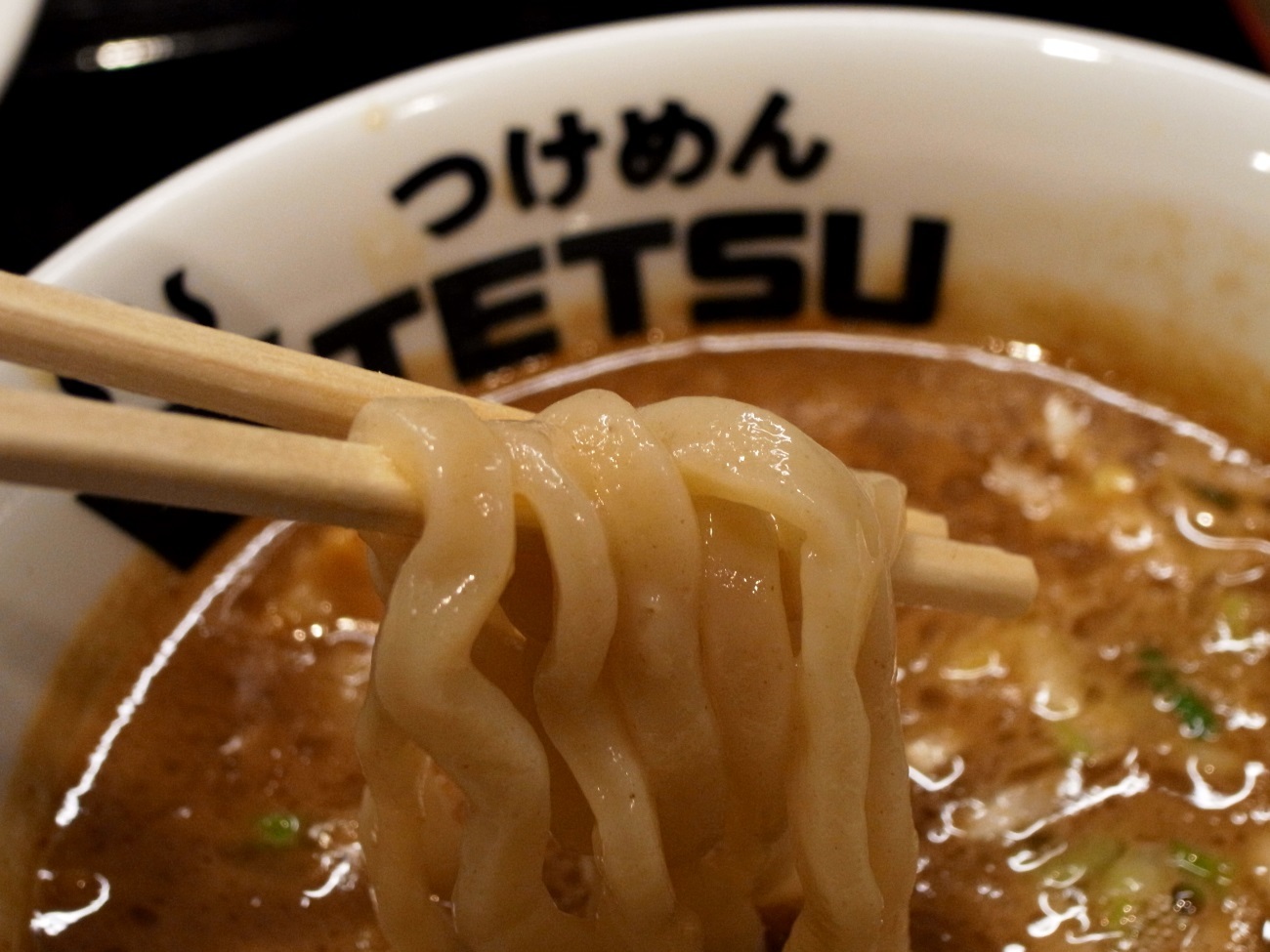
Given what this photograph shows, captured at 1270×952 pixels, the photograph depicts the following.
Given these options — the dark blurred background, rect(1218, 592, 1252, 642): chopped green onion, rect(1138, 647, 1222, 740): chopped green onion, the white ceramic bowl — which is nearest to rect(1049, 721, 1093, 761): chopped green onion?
rect(1138, 647, 1222, 740): chopped green onion

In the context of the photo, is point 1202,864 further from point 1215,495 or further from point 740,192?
point 740,192

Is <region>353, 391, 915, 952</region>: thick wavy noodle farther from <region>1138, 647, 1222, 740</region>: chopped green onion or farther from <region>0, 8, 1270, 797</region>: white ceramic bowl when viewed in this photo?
<region>0, 8, 1270, 797</region>: white ceramic bowl

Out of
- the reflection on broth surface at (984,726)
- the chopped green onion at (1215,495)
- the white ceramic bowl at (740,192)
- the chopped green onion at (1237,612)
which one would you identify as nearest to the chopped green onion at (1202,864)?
the reflection on broth surface at (984,726)

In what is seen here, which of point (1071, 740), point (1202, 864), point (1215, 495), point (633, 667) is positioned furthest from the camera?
point (1215, 495)

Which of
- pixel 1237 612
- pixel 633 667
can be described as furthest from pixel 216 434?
→ pixel 1237 612

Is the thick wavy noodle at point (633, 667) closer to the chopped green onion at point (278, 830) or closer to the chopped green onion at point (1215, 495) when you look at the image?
the chopped green onion at point (278, 830)

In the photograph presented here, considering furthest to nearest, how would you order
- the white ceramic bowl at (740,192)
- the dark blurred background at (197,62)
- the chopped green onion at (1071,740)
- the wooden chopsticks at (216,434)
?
the dark blurred background at (197,62), the white ceramic bowl at (740,192), the chopped green onion at (1071,740), the wooden chopsticks at (216,434)

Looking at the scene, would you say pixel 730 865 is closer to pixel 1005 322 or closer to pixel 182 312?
pixel 182 312
